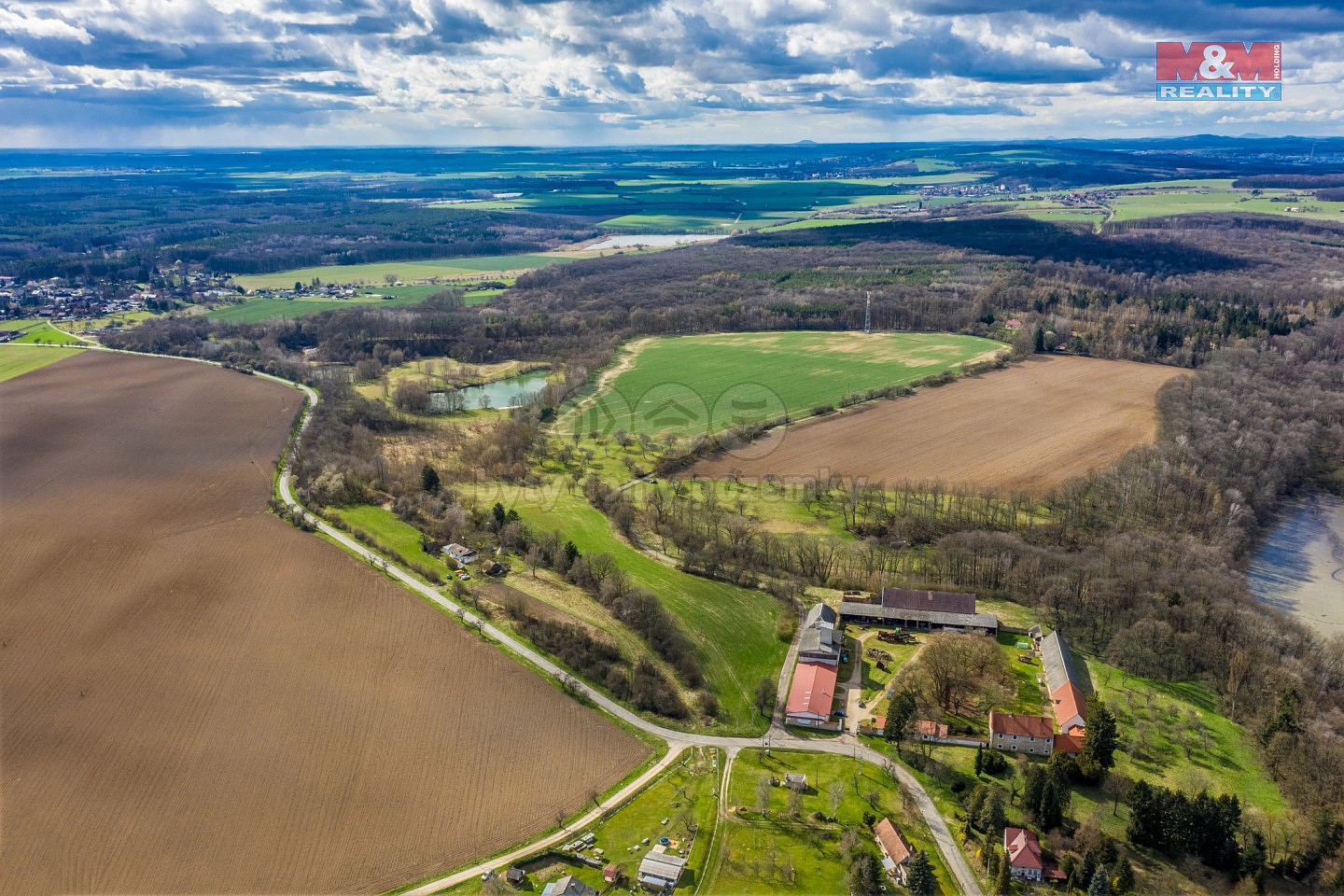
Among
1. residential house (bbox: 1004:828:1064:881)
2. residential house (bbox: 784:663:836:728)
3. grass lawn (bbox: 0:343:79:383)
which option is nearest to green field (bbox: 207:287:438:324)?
grass lawn (bbox: 0:343:79:383)

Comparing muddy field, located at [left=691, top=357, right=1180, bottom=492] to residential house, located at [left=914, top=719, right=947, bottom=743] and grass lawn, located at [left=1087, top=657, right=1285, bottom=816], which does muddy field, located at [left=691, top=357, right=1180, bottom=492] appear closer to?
grass lawn, located at [left=1087, top=657, right=1285, bottom=816]

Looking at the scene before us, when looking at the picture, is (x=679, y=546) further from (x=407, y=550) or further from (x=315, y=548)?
(x=315, y=548)

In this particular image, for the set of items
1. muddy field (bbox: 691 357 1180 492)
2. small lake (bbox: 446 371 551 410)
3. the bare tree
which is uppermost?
small lake (bbox: 446 371 551 410)

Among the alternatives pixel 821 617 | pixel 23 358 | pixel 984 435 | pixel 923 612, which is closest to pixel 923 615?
pixel 923 612

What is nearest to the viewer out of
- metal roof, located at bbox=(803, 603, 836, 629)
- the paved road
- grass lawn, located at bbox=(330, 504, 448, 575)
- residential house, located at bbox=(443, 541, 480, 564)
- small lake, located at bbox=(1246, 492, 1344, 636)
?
the paved road

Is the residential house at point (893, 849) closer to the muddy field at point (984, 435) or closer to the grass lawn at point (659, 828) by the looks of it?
the grass lawn at point (659, 828)

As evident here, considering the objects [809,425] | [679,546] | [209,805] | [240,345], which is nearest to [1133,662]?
[679,546]
